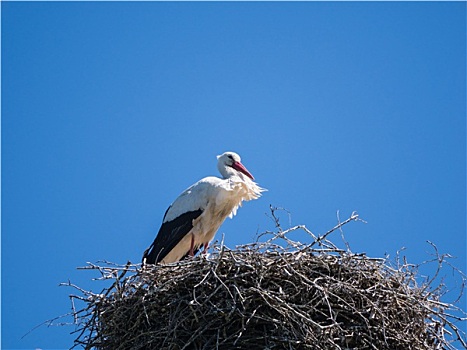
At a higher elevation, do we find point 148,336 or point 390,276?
point 390,276

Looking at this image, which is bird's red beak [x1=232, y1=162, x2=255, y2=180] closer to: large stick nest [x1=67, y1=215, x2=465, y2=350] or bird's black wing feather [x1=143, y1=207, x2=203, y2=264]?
bird's black wing feather [x1=143, y1=207, x2=203, y2=264]

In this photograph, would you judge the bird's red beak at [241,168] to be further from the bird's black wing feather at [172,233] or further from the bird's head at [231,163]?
the bird's black wing feather at [172,233]

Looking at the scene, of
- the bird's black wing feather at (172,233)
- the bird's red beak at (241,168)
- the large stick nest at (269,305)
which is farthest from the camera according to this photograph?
the bird's red beak at (241,168)

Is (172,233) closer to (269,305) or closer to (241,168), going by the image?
(241,168)

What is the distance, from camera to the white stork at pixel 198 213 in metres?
8.16

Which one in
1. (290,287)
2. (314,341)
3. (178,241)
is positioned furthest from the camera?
(178,241)

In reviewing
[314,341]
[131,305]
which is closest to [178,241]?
[131,305]

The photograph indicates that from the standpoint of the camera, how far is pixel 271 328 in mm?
5492

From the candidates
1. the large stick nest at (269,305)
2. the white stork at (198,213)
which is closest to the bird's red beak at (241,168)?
the white stork at (198,213)

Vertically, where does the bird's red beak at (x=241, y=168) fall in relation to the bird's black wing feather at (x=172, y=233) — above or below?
above

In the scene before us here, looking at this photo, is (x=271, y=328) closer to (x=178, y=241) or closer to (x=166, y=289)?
(x=166, y=289)

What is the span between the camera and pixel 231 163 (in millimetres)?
8797

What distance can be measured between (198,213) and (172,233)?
0.97 ft

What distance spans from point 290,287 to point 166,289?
2.59 feet
